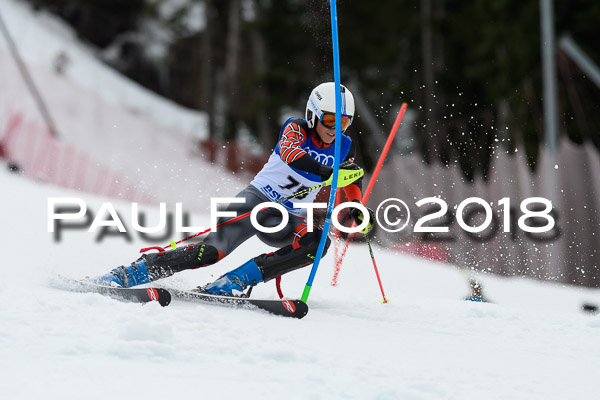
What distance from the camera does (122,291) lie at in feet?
14.9

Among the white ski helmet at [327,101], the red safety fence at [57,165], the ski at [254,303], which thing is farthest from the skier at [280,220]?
the red safety fence at [57,165]

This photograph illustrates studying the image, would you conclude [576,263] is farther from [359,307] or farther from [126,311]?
[126,311]

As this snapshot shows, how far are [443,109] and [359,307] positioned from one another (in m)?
18.5

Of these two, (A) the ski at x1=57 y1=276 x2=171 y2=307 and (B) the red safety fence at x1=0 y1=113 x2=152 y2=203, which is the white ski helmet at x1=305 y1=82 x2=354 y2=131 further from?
(B) the red safety fence at x1=0 y1=113 x2=152 y2=203

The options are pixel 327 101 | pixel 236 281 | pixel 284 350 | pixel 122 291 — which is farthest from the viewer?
pixel 236 281

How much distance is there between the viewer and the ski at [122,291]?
441 cm

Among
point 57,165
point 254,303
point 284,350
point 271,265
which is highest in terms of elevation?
point 57,165

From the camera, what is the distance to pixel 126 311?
3924 mm

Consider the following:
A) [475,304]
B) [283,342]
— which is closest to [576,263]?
[475,304]

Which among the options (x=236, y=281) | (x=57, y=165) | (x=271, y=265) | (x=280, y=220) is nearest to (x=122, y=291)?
(x=236, y=281)

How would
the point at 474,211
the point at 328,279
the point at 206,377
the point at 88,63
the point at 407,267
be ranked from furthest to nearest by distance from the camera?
1. the point at 88,63
2. the point at 474,211
3. the point at 407,267
4. the point at 328,279
5. the point at 206,377

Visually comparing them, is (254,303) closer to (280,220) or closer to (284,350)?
(280,220)

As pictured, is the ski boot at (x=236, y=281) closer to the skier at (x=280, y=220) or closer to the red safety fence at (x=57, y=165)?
the skier at (x=280, y=220)

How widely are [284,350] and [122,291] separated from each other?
1.42 metres
